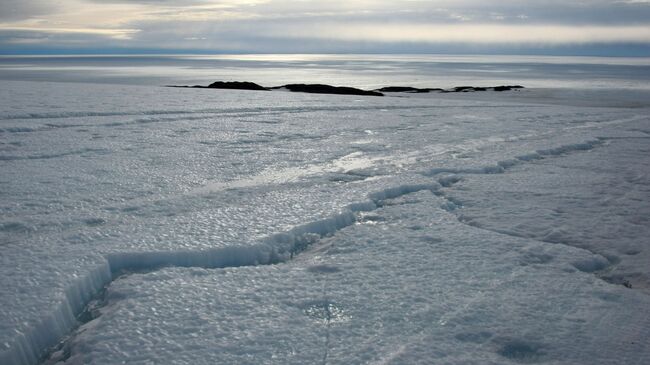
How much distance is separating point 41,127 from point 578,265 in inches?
336

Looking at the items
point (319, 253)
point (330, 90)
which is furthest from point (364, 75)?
point (319, 253)

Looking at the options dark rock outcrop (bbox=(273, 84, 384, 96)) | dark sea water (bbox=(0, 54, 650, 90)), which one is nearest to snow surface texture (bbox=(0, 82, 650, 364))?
dark rock outcrop (bbox=(273, 84, 384, 96))

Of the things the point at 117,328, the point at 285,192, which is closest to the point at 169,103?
the point at 285,192

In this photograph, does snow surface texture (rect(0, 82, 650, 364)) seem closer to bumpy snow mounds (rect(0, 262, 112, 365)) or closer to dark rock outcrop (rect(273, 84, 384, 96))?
bumpy snow mounds (rect(0, 262, 112, 365))

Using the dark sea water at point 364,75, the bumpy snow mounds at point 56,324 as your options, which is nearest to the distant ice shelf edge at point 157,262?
the bumpy snow mounds at point 56,324

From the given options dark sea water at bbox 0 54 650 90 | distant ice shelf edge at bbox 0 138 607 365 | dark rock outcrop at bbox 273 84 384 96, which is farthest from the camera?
dark sea water at bbox 0 54 650 90

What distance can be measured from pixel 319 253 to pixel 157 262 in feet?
3.69

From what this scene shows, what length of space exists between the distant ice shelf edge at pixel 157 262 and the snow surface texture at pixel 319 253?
0.01m

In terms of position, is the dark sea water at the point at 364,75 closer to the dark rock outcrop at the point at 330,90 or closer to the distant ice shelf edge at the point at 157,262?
the dark rock outcrop at the point at 330,90

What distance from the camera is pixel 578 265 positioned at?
3.54m

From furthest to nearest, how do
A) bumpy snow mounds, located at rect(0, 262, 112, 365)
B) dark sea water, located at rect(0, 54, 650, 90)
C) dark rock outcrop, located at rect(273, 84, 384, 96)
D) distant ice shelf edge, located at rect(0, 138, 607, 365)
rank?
dark sea water, located at rect(0, 54, 650, 90), dark rock outcrop, located at rect(273, 84, 384, 96), distant ice shelf edge, located at rect(0, 138, 607, 365), bumpy snow mounds, located at rect(0, 262, 112, 365)

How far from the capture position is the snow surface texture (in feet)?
8.26

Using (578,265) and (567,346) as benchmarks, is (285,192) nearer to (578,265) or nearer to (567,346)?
(578,265)

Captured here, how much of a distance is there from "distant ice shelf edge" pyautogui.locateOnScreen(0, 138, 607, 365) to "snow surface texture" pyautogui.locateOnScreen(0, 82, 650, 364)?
1 centimetres
